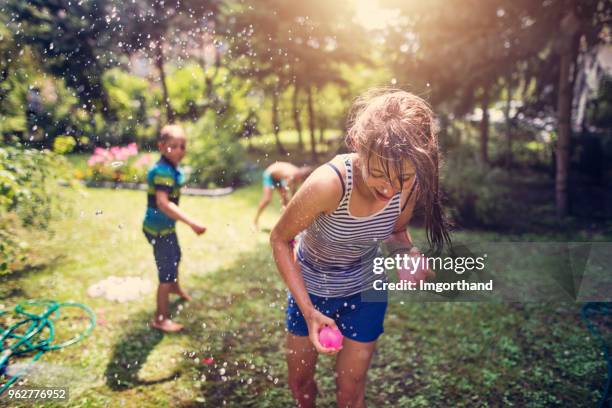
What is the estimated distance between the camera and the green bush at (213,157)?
11.9 m

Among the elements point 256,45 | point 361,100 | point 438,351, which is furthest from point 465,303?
point 256,45

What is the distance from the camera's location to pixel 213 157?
40.0 feet

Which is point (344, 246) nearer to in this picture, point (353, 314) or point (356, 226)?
point (356, 226)

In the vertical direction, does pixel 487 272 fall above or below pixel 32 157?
below

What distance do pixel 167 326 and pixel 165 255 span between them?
0.71 m

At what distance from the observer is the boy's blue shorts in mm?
4082

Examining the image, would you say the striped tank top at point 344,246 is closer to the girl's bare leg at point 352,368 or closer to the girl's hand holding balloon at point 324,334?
the girl's bare leg at point 352,368

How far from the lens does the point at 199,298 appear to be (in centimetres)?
505

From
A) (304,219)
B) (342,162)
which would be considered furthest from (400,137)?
(304,219)

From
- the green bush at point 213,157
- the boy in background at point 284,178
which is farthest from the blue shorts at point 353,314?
the green bush at point 213,157

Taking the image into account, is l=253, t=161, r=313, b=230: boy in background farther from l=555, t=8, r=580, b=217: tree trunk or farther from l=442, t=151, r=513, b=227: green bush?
l=555, t=8, r=580, b=217: tree trunk

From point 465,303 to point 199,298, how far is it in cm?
317

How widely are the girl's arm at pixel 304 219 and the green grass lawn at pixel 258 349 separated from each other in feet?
5.47

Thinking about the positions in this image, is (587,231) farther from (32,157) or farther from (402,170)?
(32,157)
